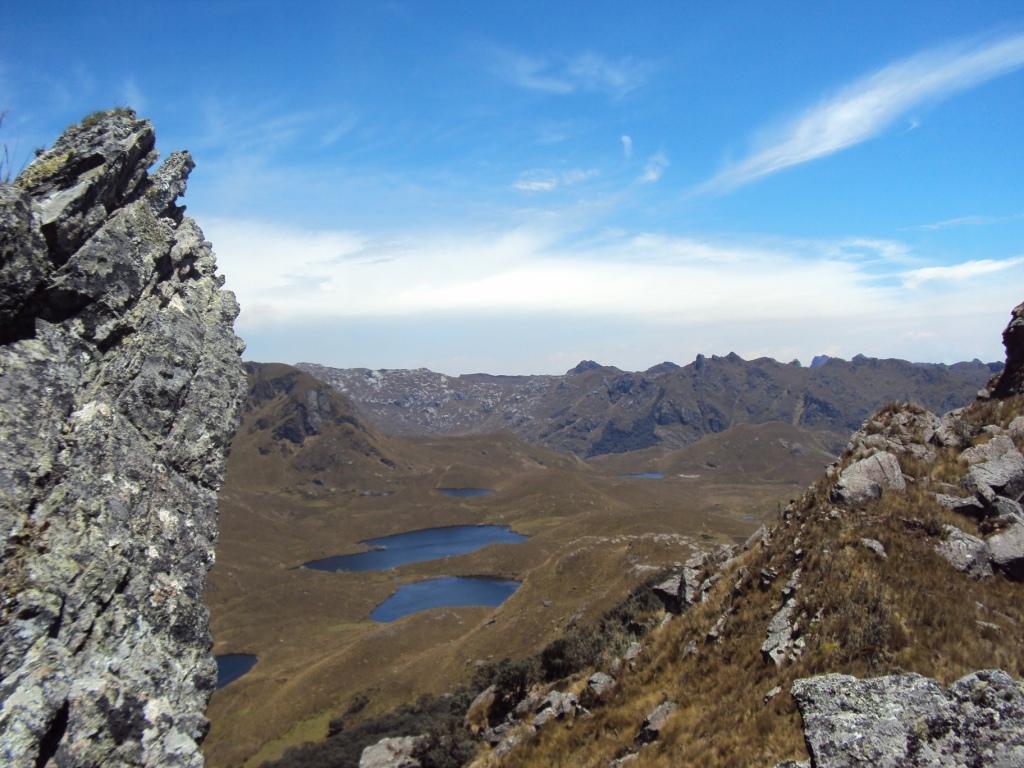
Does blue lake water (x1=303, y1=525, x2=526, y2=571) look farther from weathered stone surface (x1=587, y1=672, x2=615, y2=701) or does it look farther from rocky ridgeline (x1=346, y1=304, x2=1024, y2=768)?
weathered stone surface (x1=587, y1=672, x2=615, y2=701)

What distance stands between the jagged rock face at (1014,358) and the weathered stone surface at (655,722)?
19.5 meters

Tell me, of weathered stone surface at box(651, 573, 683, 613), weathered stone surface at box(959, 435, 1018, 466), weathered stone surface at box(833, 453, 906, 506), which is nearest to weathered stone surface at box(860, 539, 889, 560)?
weathered stone surface at box(833, 453, 906, 506)

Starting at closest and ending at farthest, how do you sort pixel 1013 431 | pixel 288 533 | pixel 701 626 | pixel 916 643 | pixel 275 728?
pixel 916 643
pixel 701 626
pixel 1013 431
pixel 275 728
pixel 288 533

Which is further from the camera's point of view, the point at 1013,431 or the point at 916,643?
the point at 1013,431

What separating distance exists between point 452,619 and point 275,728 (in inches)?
1195

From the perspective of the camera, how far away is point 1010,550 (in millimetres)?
16984

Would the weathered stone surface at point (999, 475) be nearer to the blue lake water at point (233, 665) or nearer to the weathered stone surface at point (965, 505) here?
the weathered stone surface at point (965, 505)

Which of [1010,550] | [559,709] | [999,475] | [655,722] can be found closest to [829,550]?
[1010,550]

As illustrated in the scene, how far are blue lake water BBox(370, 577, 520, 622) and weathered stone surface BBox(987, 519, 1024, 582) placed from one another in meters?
97.6

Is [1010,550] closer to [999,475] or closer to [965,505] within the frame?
[965,505]

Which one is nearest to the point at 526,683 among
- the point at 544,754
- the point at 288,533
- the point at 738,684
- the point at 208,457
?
the point at 544,754

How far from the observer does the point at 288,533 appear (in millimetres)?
180750

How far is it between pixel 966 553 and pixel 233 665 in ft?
336

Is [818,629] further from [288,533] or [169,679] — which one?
[288,533]
